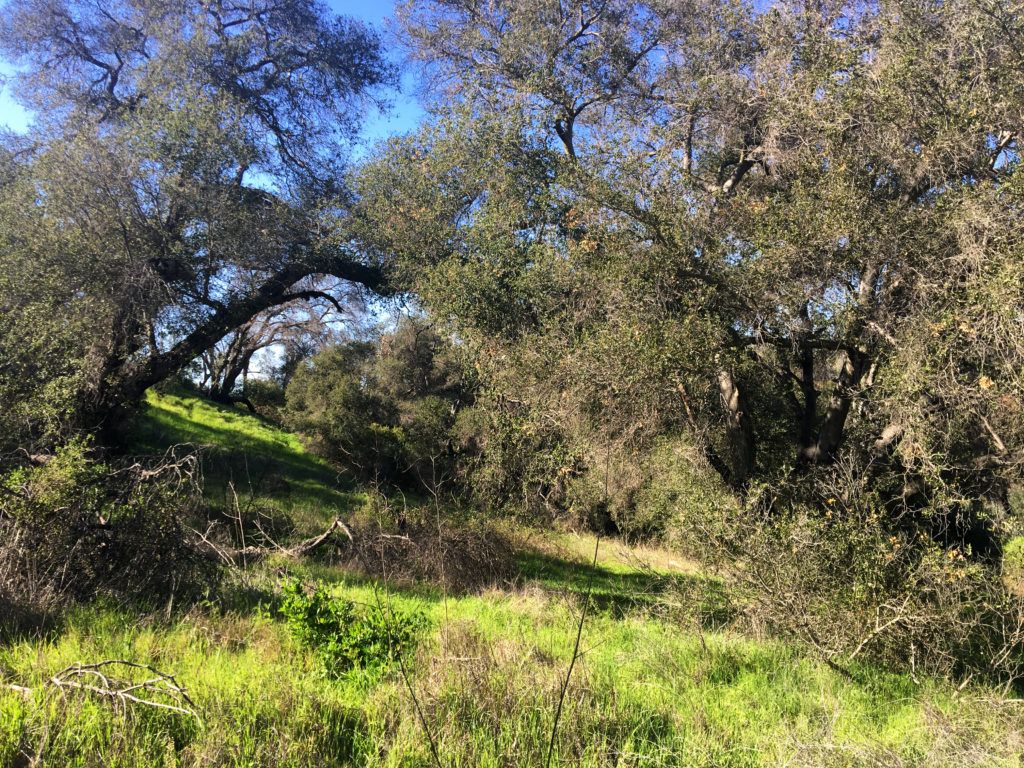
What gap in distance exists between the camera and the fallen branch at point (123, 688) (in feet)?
9.87

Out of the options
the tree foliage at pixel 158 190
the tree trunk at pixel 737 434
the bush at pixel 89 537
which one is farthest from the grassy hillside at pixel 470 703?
the tree foliage at pixel 158 190

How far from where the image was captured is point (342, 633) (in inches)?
178

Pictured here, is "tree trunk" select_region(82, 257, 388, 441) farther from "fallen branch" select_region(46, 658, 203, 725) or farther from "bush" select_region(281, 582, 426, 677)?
"fallen branch" select_region(46, 658, 203, 725)

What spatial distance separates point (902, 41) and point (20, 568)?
11.4 meters

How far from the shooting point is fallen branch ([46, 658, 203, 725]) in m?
3.01

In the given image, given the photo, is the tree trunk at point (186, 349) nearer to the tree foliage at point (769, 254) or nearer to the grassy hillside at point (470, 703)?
the tree foliage at point (769, 254)

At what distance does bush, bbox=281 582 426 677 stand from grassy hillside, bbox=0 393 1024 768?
0.04m

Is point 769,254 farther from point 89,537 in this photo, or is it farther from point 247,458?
point 247,458

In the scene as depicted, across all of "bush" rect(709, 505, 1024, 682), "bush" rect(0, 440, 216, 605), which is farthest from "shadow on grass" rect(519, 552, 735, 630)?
"bush" rect(0, 440, 216, 605)

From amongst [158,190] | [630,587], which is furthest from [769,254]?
[158,190]

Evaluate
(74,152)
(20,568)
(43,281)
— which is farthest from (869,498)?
(74,152)

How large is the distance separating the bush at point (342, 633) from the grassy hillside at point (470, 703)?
36 millimetres

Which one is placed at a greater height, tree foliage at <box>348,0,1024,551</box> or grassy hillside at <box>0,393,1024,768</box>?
tree foliage at <box>348,0,1024,551</box>

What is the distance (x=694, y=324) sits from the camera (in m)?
7.11
